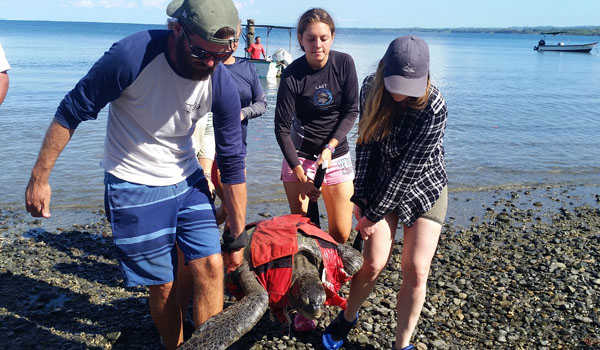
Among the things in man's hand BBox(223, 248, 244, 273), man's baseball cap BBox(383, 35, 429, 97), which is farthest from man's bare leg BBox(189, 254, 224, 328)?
man's baseball cap BBox(383, 35, 429, 97)

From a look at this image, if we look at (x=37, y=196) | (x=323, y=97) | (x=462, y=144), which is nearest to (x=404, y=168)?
(x=323, y=97)

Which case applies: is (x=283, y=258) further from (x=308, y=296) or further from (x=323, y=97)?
(x=323, y=97)

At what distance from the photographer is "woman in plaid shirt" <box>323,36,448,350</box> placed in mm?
3145

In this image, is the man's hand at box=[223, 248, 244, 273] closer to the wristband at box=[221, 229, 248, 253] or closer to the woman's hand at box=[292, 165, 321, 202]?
the wristband at box=[221, 229, 248, 253]

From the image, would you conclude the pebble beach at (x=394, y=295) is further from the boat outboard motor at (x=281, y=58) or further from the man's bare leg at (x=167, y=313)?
the boat outboard motor at (x=281, y=58)

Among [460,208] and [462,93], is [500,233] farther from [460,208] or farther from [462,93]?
[462,93]

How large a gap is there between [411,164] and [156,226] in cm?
174

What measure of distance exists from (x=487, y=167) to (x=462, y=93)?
15345 mm

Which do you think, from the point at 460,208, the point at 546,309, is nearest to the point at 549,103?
the point at 460,208

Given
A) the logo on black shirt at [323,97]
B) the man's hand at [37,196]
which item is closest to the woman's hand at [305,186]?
the logo on black shirt at [323,97]

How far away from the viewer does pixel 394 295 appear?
4930 mm

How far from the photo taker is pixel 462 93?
25375mm

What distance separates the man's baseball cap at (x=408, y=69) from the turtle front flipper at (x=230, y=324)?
1732mm

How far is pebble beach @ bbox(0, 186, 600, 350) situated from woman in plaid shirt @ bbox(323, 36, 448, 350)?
95 centimetres
